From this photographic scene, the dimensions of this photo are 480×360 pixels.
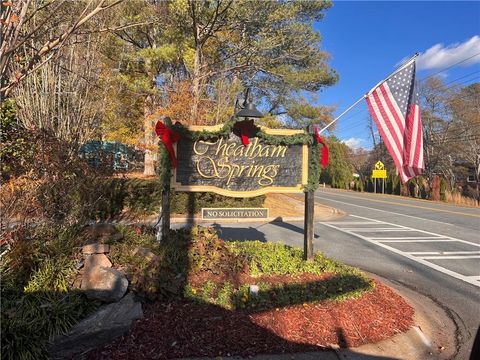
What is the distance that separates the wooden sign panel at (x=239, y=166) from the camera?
221 inches

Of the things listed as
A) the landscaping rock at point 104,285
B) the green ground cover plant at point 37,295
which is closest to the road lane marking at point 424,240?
the landscaping rock at point 104,285

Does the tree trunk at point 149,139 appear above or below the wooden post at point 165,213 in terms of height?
above

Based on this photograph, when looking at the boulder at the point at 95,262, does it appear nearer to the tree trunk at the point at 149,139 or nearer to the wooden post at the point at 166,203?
the wooden post at the point at 166,203

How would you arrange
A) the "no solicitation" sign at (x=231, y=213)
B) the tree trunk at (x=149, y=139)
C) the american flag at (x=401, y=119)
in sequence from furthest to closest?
the tree trunk at (x=149, y=139), the american flag at (x=401, y=119), the "no solicitation" sign at (x=231, y=213)

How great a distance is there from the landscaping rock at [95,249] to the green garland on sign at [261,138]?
136cm

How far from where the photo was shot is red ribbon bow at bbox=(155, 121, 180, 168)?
523 cm

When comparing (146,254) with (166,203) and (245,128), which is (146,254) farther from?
(245,128)

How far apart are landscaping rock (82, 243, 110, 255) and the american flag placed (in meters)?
4.19

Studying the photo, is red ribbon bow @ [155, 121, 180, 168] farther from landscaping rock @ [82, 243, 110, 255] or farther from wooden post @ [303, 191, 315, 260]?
wooden post @ [303, 191, 315, 260]

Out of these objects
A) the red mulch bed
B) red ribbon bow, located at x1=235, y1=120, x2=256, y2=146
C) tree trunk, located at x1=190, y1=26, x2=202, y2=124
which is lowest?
the red mulch bed

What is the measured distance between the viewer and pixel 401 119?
5.84 meters

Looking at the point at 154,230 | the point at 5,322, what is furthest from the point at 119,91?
the point at 5,322

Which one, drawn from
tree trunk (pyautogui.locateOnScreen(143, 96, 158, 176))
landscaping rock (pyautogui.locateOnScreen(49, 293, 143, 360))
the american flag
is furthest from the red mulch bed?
tree trunk (pyautogui.locateOnScreen(143, 96, 158, 176))

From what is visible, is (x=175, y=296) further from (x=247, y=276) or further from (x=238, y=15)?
(x=238, y=15)
